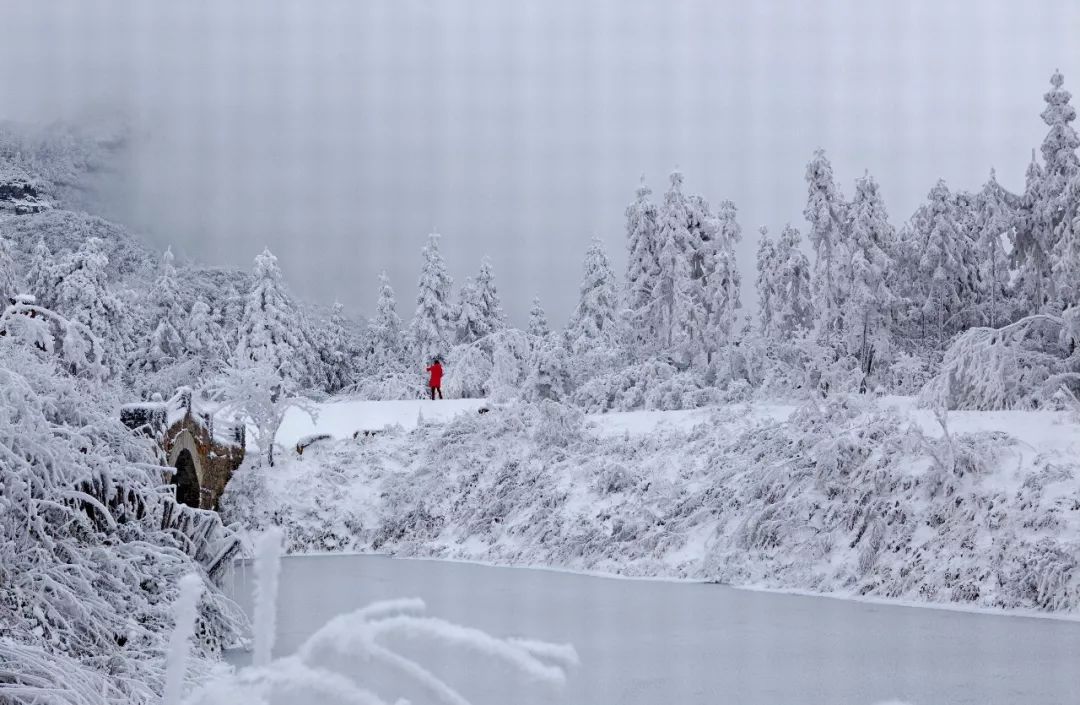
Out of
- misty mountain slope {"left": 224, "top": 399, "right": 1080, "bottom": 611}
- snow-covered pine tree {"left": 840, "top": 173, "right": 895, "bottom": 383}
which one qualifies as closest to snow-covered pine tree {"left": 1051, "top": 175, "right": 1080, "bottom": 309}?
misty mountain slope {"left": 224, "top": 399, "right": 1080, "bottom": 611}

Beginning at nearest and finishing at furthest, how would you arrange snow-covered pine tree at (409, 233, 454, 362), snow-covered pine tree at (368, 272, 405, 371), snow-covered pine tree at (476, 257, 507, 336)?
1. snow-covered pine tree at (409, 233, 454, 362)
2. snow-covered pine tree at (476, 257, 507, 336)
3. snow-covered pine tree at (368, 272, 405, 371)

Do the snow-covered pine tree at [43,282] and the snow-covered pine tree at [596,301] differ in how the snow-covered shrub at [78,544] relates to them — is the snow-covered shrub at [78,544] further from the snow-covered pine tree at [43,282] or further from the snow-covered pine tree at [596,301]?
the snow-covered pine tree at [596,301]

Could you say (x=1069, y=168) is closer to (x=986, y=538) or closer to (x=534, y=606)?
(x=986, y=538)

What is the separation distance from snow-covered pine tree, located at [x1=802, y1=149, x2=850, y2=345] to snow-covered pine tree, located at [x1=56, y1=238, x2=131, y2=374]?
2481 centimetres

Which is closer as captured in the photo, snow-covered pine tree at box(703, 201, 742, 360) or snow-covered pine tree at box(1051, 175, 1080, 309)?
snow-covered pine tree at box(1051, 175, 1080, 309)

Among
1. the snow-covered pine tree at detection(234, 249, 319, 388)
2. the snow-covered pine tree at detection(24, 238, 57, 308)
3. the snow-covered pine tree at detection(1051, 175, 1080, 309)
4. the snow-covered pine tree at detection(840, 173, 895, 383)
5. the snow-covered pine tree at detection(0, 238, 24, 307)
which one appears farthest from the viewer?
the snow-covered pine tree at detection(234, 249, 319, 388)

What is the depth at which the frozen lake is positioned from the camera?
9.66m

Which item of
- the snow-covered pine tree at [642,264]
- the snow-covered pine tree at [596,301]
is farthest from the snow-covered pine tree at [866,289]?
the snow-covered pine tree at [596,301]

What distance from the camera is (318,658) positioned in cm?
171

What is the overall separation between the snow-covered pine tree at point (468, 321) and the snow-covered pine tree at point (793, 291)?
15.7 metres

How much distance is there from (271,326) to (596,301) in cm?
1508

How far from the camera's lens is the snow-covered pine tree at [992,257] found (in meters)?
27.0

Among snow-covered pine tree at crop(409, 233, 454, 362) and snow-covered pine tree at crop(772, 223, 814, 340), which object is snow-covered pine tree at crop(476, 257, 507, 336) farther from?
snow-covered pine tree at crop(772, 223, 814, 340)

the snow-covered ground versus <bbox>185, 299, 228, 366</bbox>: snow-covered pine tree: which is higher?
<bbox>185, 299, 228, 366</bbox>: snow-covered pine tree
